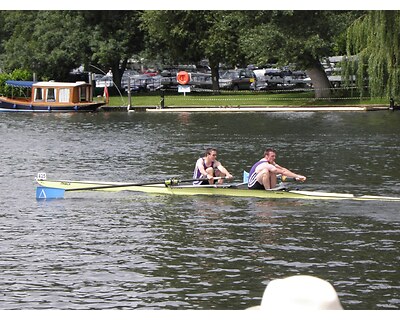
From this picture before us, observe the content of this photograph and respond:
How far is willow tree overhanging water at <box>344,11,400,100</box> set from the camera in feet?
115

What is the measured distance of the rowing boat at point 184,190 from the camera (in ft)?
79.4

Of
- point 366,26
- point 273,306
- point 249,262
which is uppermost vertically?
point 366,26

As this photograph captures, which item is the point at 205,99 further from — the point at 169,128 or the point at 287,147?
the point at 287,147

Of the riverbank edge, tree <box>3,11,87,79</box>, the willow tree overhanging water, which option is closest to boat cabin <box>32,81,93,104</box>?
the riverbank edge

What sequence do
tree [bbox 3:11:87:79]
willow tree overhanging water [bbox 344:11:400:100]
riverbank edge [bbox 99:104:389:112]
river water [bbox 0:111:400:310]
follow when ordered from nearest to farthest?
river water [bbox 0:111:400:310] → willow tree overhanging water [bbox 344:11:400:100] → riverbank edge [bbox 99:104:389:112] → tree [bbox 3:11:87:79]

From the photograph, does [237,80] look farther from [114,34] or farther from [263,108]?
[263,108]

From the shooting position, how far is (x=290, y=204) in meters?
23.6

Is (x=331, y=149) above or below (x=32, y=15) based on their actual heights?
below

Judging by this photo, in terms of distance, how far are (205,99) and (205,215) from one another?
4391 cm

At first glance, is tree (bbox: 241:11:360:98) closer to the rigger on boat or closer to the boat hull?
the boat hull

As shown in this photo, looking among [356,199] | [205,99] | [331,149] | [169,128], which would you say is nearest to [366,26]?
[331,149]

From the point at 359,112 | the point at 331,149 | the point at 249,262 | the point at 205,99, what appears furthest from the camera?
the point at 205,99

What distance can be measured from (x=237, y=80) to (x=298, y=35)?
14569 millimetres

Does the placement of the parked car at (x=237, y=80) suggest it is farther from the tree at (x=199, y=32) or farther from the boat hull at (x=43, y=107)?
the boat hull at (x=43, y=107)
